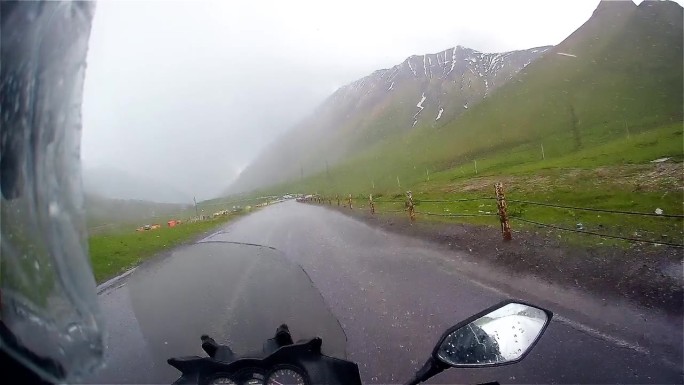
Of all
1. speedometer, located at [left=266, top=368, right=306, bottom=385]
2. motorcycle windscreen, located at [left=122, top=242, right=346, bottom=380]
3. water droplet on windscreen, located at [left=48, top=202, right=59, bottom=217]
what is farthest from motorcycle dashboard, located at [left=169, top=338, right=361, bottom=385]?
water droplet on windscreen, located at [left=48, top=202, right=59, bottom=217]

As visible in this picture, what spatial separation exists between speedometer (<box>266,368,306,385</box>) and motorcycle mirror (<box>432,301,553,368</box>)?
944mm

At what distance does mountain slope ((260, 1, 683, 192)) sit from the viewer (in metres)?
65.4

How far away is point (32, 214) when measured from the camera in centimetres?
192

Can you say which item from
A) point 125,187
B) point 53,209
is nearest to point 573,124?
point 125,187

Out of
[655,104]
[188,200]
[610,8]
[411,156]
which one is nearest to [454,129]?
[411,156]

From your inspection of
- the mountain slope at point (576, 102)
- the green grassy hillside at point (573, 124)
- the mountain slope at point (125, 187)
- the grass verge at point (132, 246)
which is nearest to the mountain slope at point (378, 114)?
the green grassy hillside at point (573, 124)

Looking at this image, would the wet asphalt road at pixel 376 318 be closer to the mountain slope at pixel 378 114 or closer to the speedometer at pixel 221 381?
the speedometer at pixel 221 381

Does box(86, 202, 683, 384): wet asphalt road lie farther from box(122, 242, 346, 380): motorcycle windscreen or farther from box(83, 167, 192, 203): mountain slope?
box(83, 167, 192, 203): mountain slope

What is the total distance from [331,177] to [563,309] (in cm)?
11405

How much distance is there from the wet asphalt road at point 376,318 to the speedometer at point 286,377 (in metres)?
1.10

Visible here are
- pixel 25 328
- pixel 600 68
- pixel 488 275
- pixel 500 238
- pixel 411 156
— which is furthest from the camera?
pixel 411 156

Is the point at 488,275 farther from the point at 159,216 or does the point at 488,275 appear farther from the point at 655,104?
the point at 655,104

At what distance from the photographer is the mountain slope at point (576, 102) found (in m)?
65.4

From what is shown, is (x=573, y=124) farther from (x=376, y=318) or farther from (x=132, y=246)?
(x=132, y=246)
